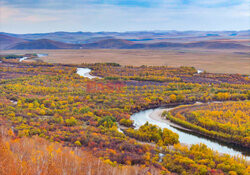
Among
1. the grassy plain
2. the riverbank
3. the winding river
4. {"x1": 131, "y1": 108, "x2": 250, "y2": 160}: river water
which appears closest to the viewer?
the winding river

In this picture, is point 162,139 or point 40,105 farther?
point 40,105

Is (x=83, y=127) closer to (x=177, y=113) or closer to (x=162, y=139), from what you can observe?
(x=162, y=139)

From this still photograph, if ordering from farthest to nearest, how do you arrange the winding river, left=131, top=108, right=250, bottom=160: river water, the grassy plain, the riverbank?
the grassy plain < the riverbank < left=131, top=108, right=250, bottom=160: river water < the winding river

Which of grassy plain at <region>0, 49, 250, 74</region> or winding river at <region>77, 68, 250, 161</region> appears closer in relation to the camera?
winding river at <region>77, 68, 250, 161</region>

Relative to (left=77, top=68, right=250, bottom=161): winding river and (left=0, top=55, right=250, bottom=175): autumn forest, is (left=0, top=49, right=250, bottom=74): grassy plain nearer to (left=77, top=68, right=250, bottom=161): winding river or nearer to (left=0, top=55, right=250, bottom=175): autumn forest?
(left=0, top=55, right=250, bottom=175): autumn forest

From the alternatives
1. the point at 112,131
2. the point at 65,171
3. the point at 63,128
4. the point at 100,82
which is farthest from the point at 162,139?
the point at 100,82

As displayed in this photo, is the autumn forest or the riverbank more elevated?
the autumn forest

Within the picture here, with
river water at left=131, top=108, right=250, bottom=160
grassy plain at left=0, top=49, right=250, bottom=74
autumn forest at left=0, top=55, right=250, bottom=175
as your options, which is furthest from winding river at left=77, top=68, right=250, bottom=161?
grassy plain at left=0, top=49, right=250, bottom=74

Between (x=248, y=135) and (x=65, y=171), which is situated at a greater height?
(x=65, y=171)

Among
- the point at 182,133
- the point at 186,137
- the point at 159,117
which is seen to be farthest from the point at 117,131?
the point at 159,117

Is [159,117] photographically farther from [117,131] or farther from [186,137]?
[117,131]

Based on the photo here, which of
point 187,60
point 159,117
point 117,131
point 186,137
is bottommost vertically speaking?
point 186,137
